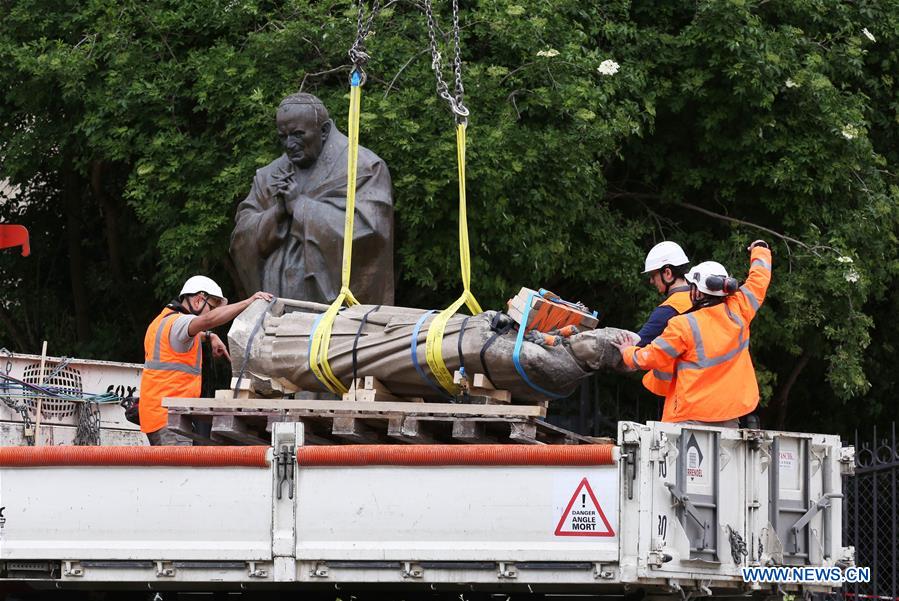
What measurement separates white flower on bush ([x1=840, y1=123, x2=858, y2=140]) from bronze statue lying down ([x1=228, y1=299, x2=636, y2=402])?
6695mm

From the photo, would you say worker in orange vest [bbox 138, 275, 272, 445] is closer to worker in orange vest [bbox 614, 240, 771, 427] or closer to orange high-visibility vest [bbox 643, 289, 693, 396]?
orange high-visibility vest [bbox 643, 289, 693, 396]

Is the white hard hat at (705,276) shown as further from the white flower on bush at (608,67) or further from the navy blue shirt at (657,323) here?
the white flower on bush at (608,67)

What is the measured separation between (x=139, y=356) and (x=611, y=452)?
1122 cm

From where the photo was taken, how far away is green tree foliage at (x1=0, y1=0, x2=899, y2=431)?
14320 millimetres

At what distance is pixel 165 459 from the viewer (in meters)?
7.82

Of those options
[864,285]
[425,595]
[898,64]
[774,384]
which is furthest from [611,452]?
[898,64]

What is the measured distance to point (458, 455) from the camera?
755cm

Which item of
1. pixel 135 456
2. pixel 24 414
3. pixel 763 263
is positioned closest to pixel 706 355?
pixel 763 263

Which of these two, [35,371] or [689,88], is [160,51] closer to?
[35,371]

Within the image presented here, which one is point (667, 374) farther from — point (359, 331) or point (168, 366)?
point (168, 366)

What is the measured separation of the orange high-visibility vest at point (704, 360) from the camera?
28.2 feet

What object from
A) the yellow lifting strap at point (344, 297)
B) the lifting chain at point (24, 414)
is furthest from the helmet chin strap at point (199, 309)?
the lifting chain at point (24, 414)

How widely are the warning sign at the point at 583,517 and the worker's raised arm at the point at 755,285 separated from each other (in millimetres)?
1870
